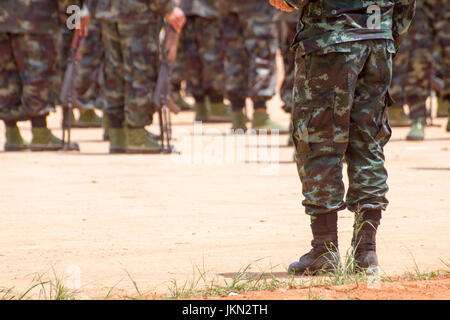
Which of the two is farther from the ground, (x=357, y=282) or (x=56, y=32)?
(x=56, y=32)

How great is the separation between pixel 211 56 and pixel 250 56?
2.40m

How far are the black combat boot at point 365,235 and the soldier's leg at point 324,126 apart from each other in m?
0.09

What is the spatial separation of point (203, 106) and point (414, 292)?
10536 mm

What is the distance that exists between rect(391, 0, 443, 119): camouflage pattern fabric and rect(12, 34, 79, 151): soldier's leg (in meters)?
3.48

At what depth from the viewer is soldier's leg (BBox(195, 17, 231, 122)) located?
13.3 metres

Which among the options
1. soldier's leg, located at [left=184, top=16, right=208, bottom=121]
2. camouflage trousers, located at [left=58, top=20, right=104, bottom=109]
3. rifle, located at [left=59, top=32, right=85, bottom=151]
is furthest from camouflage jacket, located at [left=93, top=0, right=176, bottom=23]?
soldier's leg, located at [left=184, top=16, right=208, bottom=121]

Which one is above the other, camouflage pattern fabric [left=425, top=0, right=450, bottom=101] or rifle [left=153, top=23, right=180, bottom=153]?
camouflage pattern fabric [left=425, top=0, right=450, bottom=101]

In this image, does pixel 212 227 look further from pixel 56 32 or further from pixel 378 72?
pixel 56 32

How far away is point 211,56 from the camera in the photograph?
13.4 meters

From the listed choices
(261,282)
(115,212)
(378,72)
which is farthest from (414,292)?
(115,212)

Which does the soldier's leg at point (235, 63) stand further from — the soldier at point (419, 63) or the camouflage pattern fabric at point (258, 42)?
the soldier at point (419, 63)

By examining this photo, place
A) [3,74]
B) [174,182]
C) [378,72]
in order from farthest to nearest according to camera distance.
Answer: [3,74], [174,182], [378,72]

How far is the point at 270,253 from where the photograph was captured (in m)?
4.38

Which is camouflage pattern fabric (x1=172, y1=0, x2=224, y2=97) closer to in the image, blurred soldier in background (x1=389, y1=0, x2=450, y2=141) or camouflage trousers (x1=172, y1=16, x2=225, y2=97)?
camouflage trousers (x1=172, y1=16, x2=225, y2=97)
